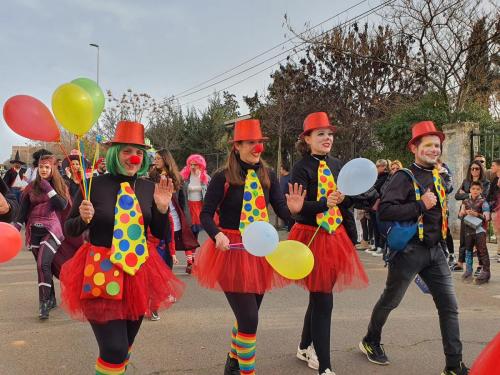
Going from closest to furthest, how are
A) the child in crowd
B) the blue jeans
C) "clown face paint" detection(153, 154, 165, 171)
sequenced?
the blue jeans → "clown face paint" detection(153, 154, 165, 171) → the child in crowd

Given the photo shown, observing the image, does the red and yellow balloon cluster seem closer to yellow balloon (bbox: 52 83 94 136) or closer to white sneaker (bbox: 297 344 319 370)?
yellow balloon (bbox: 52 83 94 136)

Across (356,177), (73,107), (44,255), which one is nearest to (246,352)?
(356,177)

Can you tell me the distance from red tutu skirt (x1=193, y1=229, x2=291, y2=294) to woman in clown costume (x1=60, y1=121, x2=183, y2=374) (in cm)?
38

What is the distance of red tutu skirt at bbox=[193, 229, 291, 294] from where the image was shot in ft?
10.7

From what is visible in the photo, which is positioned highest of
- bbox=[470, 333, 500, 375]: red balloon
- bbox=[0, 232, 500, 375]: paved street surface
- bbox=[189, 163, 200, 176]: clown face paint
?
bbox=[189, 163, 200, 176]: clown face paint

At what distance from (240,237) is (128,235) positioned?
0.89 meters

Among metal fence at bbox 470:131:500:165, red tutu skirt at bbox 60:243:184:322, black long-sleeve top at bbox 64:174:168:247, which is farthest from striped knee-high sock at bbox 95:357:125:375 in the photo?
metal fence at bbox 470:131:500:165

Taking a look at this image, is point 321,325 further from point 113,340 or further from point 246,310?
point 113,340

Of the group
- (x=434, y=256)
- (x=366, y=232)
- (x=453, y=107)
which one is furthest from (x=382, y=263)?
(x=453, y=107)

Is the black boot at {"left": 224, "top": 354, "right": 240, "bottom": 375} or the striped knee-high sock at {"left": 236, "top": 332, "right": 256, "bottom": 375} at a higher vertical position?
the striped knee-high sock at {"left": 236, "top": 332, "right": 256, "bottom": 375}

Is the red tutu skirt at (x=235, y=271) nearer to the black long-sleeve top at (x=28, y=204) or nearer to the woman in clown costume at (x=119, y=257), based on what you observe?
the woman in clown costume at (x=119, y=257)

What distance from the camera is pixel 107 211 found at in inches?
110

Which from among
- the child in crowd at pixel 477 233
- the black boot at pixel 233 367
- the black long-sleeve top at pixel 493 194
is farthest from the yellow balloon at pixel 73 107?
the black long-sleeve top at pixel 493 194

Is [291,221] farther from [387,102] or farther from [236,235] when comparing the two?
[387,102]
